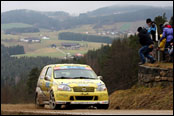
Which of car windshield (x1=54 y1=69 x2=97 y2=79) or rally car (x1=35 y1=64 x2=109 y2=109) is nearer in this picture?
rally car (x1=35 y1=64 x2=109 y2=109)

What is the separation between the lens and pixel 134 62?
265 ft

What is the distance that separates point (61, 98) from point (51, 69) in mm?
1848

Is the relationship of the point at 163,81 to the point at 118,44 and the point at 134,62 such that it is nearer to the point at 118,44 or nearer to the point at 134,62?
the point at 134,62

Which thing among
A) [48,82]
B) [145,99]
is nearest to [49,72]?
[48,82]

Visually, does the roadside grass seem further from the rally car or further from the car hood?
the car hood

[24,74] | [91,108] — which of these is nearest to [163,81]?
[91,108]

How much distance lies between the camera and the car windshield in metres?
15.3

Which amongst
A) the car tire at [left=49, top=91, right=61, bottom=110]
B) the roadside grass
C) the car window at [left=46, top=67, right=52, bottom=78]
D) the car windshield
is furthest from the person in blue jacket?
the car tire at [left=49, top=91, right=61, bottom=110]

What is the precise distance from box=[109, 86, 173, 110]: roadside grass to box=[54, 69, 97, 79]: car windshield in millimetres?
2945

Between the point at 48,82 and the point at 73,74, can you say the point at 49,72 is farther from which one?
the point at 73,74

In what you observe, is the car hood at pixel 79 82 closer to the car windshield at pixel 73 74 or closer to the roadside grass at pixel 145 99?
the car windshield at pixel 73 74

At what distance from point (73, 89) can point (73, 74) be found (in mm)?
1080

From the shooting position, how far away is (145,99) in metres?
18.3

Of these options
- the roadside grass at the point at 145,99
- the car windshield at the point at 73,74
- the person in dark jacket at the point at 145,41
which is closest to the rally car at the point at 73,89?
the car windshield at the point at 73,74
